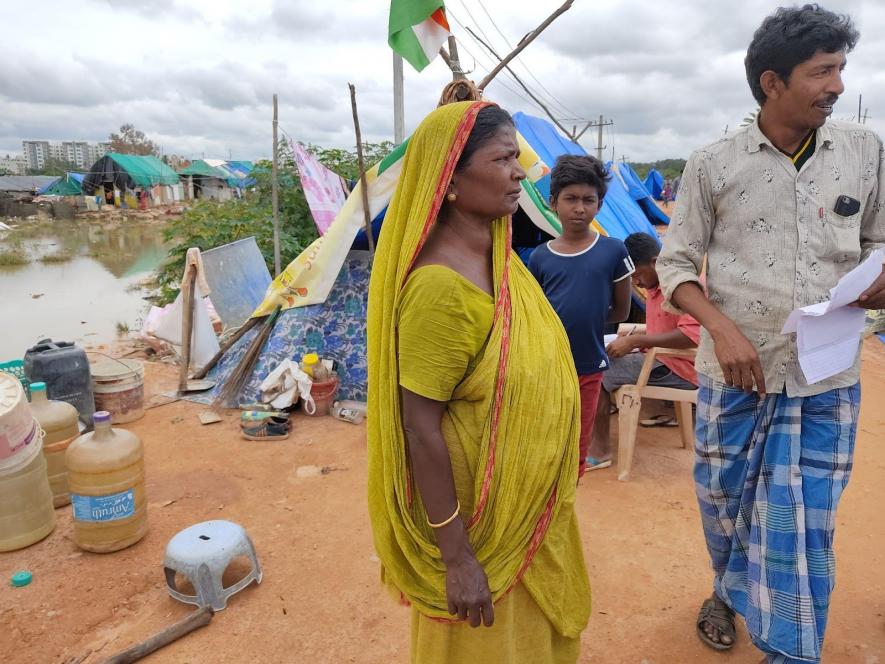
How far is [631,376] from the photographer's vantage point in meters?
4.05

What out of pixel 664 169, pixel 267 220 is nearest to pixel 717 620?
pixel 267 220

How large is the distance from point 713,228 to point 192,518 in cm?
310

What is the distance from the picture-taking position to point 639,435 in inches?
177

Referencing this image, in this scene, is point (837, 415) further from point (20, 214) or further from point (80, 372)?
point (20, 214)

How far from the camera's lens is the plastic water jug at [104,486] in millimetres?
3033

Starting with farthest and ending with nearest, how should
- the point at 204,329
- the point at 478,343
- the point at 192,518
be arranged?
the point at 204,329
the point at 192,518
the point at 478,343

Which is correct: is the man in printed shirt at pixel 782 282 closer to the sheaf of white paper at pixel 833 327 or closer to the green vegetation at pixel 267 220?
the sheaf of white paper at pixel 833 327

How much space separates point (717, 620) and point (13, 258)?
18912 mm

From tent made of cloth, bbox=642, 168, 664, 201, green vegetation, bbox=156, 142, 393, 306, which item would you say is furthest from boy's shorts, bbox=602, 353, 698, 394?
tent made of cloth, bbox=642, 168, 664, 201

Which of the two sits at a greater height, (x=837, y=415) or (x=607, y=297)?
(x=607, y=297)

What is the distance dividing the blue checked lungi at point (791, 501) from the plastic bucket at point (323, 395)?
12.0ft

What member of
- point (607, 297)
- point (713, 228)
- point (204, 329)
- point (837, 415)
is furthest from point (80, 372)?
point (837, 415)

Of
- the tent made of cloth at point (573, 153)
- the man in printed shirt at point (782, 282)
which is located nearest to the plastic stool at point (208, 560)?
the man in printed shirt at point (782, 282)

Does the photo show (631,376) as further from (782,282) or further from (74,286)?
(74,286)
